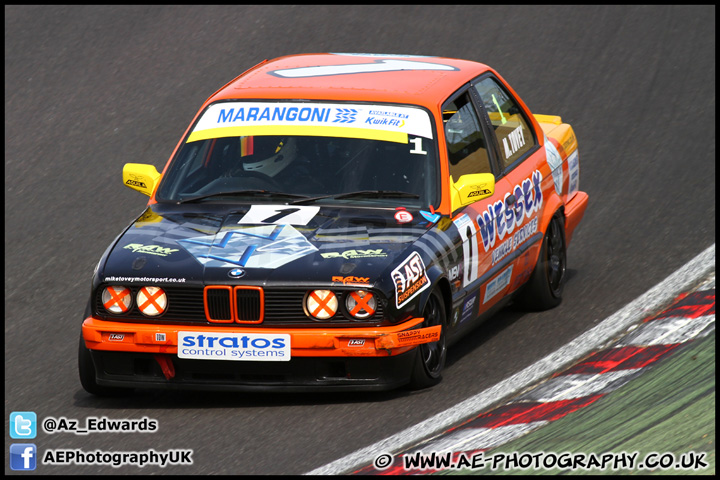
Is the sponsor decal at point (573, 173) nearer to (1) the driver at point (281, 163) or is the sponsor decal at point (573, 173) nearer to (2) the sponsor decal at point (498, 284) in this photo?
(2) the sponsor decal at point (498, 284)

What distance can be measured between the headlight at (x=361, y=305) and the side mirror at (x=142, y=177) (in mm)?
1806

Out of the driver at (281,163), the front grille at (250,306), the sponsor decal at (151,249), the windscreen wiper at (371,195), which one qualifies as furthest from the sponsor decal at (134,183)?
the front grille at (250,306)

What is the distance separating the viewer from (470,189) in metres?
7.55

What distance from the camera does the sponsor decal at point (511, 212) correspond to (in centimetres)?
783

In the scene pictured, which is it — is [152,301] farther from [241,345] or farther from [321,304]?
[321,304]

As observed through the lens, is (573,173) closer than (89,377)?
No

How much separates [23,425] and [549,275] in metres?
3.80

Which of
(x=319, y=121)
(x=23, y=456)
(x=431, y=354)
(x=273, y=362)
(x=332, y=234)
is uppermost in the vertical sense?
(x=319, y=121)

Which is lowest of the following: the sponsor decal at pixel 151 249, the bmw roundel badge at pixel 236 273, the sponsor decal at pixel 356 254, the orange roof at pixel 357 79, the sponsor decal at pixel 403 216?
the sponsor decal at pixel 151 249

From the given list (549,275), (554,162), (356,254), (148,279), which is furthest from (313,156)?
(554,162)

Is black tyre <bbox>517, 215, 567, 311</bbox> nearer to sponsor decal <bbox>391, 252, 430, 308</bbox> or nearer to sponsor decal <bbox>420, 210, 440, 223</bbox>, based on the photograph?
sponsor decal <bbox>420, 210, 440, 223</bbox>

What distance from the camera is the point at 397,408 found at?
675 cm

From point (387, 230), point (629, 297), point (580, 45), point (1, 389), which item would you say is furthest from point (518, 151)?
point (580, 45)

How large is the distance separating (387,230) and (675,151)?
579cm
